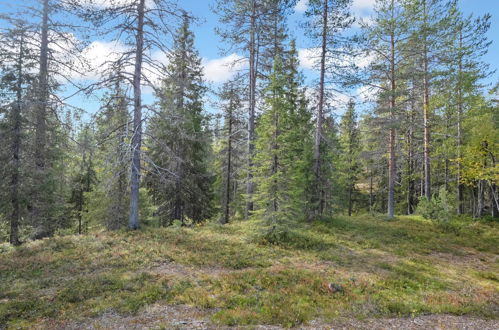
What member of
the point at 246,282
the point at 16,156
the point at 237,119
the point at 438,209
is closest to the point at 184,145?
the point at 237,119

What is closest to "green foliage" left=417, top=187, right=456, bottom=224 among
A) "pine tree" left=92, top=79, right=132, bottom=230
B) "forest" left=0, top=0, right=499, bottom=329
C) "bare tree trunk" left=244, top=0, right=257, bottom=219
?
"forest" left=0, top=0, right=499, bottom=329

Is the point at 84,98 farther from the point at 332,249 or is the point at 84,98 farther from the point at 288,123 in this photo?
the point at 332,249

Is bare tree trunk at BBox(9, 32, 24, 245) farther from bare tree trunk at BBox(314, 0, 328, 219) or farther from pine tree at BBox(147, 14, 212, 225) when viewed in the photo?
bare tree trunk at BBox(314, 0, 328, 219)

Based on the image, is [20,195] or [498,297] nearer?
[498,297]

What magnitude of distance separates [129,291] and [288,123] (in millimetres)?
10412

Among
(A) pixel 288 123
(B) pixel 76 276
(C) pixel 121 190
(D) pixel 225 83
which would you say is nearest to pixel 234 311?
(B) pixel 76 276

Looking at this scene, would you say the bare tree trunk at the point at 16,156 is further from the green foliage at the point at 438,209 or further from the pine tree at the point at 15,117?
the green foliage at the point at 438,209

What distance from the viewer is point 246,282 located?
887 centimetres

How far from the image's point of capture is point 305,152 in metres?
18.1

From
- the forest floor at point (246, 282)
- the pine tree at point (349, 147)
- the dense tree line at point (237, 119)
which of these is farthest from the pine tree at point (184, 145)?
the pine tree at point (349, 147)

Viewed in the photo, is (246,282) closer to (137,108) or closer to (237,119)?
(137,108)

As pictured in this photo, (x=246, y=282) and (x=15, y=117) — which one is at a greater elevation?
(x=15, y=117)

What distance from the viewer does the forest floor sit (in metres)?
6.65

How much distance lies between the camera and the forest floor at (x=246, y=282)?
21.8 feet
